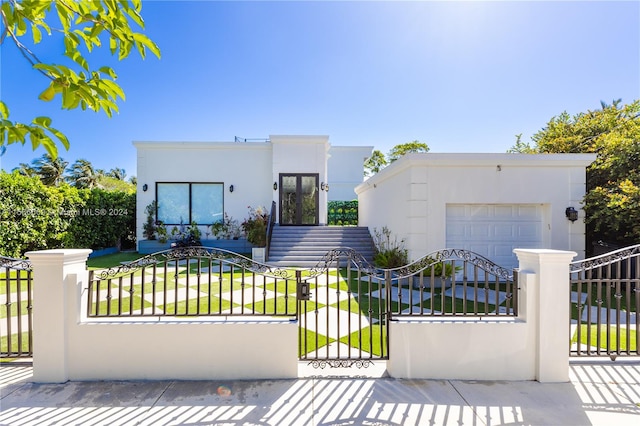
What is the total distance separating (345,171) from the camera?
17.7 m

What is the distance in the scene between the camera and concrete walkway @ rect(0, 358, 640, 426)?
2088 millimetres

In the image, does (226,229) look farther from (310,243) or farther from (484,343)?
(484,343)

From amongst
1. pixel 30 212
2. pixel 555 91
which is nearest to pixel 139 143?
pixel 30 212

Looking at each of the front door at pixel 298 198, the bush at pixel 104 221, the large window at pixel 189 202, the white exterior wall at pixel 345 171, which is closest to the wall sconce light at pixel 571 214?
the front door at pixel 298 198

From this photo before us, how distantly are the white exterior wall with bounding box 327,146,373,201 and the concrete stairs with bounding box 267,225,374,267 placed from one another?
7.57 meters

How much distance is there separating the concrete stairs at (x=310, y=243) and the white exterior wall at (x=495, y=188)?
2722mm

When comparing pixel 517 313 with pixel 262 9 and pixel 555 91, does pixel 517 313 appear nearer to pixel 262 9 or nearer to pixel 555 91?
pixel 262 9

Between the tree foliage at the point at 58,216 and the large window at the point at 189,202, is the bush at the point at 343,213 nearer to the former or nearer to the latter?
the large window at the point at 189,202

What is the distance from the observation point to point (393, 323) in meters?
2.65

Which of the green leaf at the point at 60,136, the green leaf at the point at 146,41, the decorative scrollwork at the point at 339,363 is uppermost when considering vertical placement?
the green leaf at the point at 146,41

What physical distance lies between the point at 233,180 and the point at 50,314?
9292 millimetres

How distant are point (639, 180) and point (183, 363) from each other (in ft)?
28.9

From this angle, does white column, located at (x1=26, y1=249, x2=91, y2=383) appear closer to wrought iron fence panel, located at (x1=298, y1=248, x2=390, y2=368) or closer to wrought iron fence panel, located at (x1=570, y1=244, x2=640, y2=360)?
wrought iron fence panel, located at (x1=298, y1=248, x2=390, y2=368)

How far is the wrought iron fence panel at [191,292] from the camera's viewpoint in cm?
269
